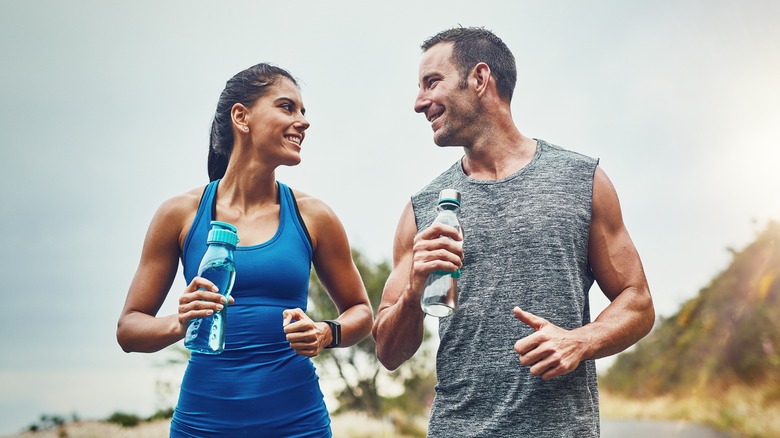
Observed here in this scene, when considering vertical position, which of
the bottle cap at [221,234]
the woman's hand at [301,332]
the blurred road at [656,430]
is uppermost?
the bottle cap at [221,234]

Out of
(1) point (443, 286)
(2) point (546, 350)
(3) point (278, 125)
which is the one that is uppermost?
(3) point (278, 125)

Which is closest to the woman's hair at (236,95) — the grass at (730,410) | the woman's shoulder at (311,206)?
the woman's shoulder at (311,206)

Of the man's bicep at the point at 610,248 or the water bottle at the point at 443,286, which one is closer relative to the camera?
the water bottle at the point at 443,286

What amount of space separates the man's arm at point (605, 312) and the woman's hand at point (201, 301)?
115cm

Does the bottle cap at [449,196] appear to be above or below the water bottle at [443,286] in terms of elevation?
above

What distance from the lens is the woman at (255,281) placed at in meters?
2.96

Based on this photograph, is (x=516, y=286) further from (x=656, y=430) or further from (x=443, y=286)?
(x=656, y=430)

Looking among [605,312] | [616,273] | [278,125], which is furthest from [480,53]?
[605,312]

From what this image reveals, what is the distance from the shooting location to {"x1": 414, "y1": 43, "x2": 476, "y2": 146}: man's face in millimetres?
3256

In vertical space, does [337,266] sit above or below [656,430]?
above

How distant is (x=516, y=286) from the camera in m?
2.77

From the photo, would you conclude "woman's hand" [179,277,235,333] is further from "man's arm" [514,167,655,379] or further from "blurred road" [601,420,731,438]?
"blurred road" [601,420,731,438]

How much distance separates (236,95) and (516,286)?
1817mm

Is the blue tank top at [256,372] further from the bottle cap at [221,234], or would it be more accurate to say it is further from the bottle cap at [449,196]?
the bottle cap at [449,196]
